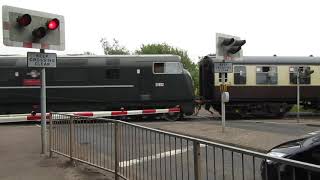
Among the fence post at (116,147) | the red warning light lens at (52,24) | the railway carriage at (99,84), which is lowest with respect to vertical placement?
the fence post at (116,147)

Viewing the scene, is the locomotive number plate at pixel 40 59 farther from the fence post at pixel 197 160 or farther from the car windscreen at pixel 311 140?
the fence post at pixel 197 160

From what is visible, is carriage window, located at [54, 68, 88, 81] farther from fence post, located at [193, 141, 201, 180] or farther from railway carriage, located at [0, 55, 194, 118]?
fence post, located at [193, 141, 201, 180]

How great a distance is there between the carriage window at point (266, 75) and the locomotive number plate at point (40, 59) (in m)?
20.5

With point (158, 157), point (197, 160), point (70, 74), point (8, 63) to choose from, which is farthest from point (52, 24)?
point (8, 63)

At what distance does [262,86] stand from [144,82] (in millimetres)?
6880

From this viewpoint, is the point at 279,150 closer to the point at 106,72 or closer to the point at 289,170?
the point at 289,170

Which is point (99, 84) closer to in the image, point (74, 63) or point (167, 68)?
point (74, 63)

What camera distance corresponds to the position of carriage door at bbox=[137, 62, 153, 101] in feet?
99.0

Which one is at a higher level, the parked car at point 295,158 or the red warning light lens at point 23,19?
the red warning light lens at point 23,19

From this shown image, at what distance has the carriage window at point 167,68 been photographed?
3042 cm

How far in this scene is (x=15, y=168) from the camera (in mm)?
11352

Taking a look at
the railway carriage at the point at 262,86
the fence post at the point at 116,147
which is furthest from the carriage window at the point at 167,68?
the fence post at the point at 116,147

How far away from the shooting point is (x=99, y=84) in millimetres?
29844

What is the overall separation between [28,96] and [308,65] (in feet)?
52.3
